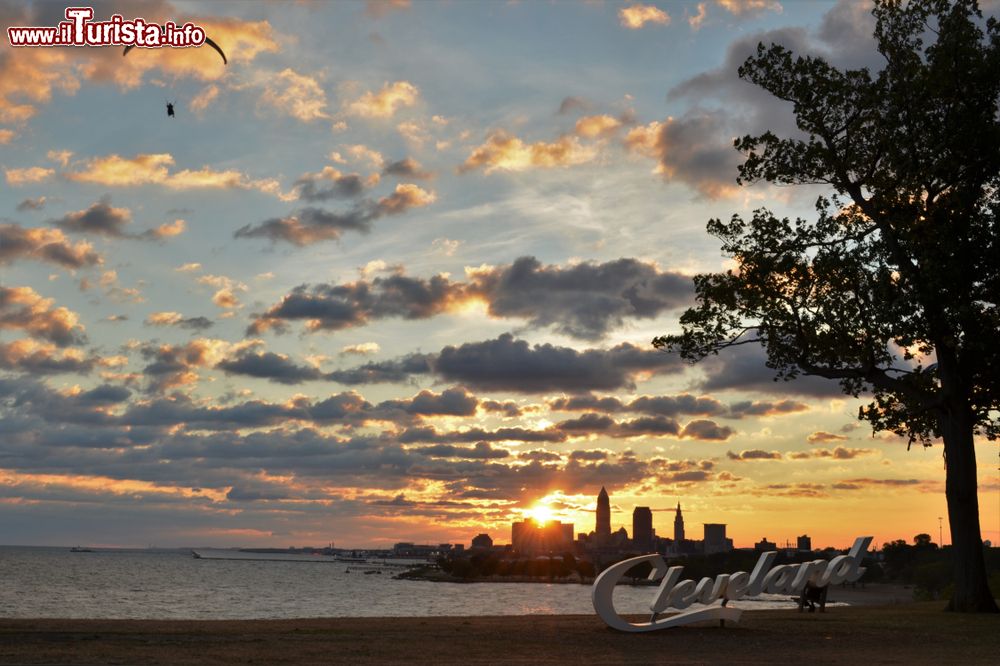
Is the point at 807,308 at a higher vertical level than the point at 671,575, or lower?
higher

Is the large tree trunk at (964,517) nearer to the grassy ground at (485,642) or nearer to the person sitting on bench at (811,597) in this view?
the grassy ground at (485,642)

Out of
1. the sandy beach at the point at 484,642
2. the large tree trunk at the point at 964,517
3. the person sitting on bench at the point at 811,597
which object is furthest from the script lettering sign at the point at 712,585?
the large tree trunk at the point at 964,517

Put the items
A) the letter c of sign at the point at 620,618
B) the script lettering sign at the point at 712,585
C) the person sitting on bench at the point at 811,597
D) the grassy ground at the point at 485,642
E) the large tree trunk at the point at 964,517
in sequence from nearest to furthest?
the grassy ground at the point at 485,642 → the letter c of sign at the point at 620,618 → the script lettering sign at the point at 712,585 → the large tree trunk at the point at 964,517 → the person sitting on bench at the point at 811,597

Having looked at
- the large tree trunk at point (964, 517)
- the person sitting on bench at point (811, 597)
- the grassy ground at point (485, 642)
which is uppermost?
the large tree trunk at point (964, 517)

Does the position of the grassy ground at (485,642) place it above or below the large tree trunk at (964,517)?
below

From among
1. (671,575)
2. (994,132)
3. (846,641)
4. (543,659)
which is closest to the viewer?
(543,659)

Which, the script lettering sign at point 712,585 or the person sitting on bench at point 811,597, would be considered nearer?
the script lettering sign at point 712,585

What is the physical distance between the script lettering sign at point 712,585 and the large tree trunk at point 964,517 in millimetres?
3225

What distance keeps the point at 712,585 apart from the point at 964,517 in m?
11.3

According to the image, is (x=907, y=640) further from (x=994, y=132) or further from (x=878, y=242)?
(x=994, y=132)

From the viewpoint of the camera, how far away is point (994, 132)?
Answer: 3650 cm

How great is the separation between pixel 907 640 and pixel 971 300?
1457cm

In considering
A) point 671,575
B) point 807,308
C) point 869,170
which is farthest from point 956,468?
point 671,575

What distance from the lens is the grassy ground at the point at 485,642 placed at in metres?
21.6
